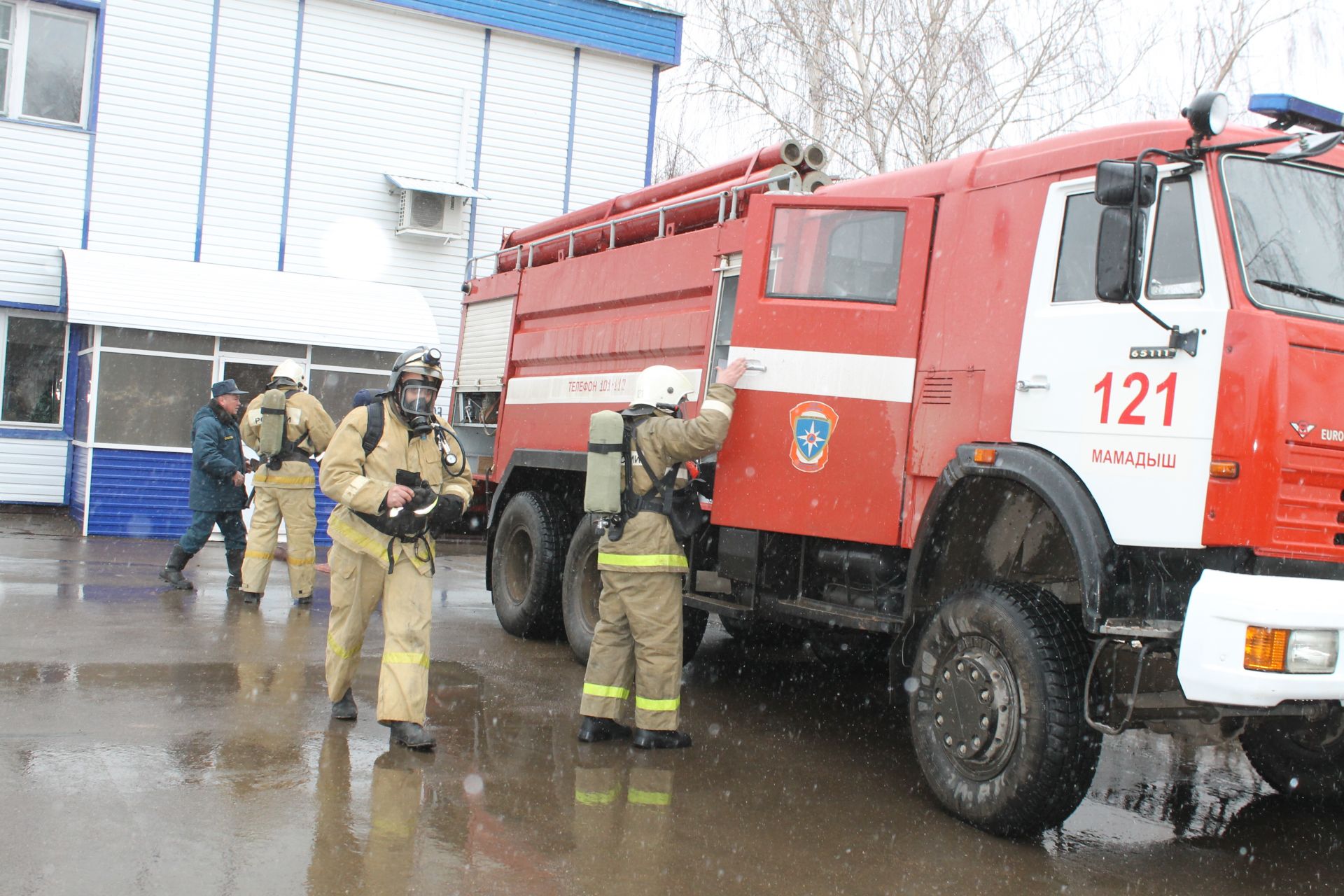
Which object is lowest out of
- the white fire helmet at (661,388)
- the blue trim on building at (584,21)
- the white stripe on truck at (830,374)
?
the white fire helmet at (661,388)

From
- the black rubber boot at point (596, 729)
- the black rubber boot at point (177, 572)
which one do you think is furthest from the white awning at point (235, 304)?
the black rubber boot at point (596, 729)

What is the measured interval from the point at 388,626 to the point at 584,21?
13.8m

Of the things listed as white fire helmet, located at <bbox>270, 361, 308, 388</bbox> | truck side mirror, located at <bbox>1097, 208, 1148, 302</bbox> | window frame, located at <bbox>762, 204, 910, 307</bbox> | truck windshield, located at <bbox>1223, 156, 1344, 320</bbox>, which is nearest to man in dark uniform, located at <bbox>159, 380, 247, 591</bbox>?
white fire helmet, located at <bbox>270, 361, 308, 388</bbox>

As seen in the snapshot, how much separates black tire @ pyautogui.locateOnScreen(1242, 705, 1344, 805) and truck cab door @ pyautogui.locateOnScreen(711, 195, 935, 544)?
5.82 feet

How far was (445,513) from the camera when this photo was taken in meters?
5.73

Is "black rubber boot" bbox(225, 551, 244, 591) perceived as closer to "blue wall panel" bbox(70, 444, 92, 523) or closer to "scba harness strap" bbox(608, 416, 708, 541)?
"blue wall panel" bbox(70, 444, 92, 523)

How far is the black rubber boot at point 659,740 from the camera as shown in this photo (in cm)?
573

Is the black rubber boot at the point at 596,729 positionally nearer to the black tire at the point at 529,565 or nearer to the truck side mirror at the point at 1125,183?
the black tire at the point at 529,565

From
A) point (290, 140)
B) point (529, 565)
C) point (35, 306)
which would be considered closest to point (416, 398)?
point (529, 565)

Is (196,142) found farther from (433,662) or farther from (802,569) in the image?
(802,569)

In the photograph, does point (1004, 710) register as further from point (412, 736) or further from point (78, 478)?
point (78, 478)

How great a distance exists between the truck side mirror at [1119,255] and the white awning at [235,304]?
1135 centimetres

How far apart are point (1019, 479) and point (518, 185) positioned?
45.6 ft

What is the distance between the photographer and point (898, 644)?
5348mm
